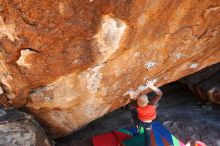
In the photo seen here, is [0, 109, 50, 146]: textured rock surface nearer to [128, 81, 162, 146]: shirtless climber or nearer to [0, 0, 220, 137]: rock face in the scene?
[0, 0, 220, 137]: rock face

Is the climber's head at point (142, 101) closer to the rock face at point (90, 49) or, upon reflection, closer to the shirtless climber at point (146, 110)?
the shirtless climber at point (146, 110)

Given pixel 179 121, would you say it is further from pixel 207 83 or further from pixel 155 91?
pixel 155 91

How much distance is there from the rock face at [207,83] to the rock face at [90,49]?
87 centimetres

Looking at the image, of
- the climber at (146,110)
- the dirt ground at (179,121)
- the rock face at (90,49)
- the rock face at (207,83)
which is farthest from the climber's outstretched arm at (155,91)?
the rock face at (207,83)

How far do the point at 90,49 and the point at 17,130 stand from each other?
1.28 meters

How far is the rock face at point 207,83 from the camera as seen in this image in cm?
519

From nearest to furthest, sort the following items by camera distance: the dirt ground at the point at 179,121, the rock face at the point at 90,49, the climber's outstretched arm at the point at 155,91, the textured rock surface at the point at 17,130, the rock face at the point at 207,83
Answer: the rock face at the point at 90,49 → the textured rock surface at the point at 17,130 → the climber's outstretched arm at the point at 155,91 → the dirt ground at the point at 179,121 → the rock face at the point at 207,83

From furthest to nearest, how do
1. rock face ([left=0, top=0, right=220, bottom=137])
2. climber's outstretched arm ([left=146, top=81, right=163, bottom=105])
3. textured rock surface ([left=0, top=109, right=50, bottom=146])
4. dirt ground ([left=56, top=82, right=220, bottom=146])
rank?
1. dirt ground ([left=56, top=82, right=220, bottom=146])
2. climber's outstretched arm ([left=146, top=81, right=163, bottom=105])
3. textured rock surface ([left=0, top=109, right=50, bottom=146])
4. rock face ([left=0, top=0, right=220, bottom=137])

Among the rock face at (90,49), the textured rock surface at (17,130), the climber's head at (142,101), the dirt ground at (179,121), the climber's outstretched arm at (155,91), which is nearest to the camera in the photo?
the rock face at (90,49)

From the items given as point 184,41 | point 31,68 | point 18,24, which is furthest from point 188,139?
point 18,24

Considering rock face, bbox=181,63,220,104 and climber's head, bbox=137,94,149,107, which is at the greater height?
rock face, bbox=181,63,220,104

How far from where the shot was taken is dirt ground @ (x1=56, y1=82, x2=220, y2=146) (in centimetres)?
493

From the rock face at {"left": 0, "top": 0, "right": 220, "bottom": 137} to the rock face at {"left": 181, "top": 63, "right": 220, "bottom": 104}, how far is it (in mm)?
871

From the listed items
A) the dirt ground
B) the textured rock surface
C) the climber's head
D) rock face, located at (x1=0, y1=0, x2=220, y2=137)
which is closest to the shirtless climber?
the climber's head
